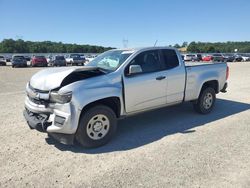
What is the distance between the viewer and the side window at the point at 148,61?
534 cm

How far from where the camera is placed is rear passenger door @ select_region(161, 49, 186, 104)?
576 cm

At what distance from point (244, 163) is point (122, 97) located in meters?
2.42

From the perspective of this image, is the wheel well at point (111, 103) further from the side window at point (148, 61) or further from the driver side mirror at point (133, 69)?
the side window at point (148, 61)

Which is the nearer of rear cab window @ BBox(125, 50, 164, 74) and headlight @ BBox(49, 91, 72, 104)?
headlight @ BBox(49, 91, 72, 104)

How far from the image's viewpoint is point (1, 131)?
5430 millimetres

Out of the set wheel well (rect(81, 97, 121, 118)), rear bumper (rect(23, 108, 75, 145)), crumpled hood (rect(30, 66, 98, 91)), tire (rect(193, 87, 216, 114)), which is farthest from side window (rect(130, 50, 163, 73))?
rear bumper (rect(23, 108, 75, 145))

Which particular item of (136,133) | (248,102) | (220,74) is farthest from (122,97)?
(248,102)

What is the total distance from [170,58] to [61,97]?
2951 millimetres

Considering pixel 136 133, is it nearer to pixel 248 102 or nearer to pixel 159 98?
pixel 159 98

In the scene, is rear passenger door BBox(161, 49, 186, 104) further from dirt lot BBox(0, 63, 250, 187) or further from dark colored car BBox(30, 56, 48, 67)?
dark colored car BBox(30, 56, 48, 67)

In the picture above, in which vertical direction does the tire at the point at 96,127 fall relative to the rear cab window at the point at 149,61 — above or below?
below

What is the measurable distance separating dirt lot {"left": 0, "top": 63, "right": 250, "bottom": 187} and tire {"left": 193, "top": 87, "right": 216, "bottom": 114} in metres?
0.48

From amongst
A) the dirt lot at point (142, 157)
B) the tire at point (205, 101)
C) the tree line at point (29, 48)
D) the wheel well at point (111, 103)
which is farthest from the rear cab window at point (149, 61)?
the tree line at point (29, 48)

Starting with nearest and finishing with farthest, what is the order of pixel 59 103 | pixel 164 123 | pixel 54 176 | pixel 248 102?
pixel 54 176 → pixel 59 103 → pixel 164 123 → pixel 248 102
